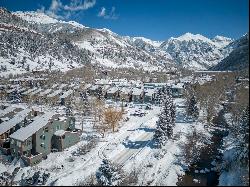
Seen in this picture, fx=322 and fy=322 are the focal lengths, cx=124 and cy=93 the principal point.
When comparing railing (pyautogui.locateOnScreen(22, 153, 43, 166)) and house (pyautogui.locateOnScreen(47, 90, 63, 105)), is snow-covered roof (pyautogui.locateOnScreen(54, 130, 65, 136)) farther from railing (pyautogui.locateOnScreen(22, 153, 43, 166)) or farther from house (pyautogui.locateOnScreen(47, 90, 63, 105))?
house (pyautogui.locateOnScreen(47, 90, 63, 105))

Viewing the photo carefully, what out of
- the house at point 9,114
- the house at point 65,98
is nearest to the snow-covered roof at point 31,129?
the house at point 9,114

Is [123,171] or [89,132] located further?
[89,132]

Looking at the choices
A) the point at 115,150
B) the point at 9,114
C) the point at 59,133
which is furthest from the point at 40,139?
the point at 9,114

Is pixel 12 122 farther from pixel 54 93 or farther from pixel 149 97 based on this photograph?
pixel 149 97

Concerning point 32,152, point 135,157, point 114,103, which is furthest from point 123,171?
point 114,103

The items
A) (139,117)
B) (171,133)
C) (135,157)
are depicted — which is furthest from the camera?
(139,117)

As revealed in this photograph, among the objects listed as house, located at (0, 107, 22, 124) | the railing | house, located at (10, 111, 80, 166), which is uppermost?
house, located at (0, 107, 22, 124)

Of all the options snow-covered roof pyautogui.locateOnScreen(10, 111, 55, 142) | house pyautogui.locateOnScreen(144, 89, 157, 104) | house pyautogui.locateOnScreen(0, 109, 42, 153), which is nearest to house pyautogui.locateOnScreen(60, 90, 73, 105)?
house pyautogui.locateOnScreen(144, 89, 157, 104)

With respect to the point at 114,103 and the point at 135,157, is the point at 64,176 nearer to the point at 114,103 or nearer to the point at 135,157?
the point at 135,157
